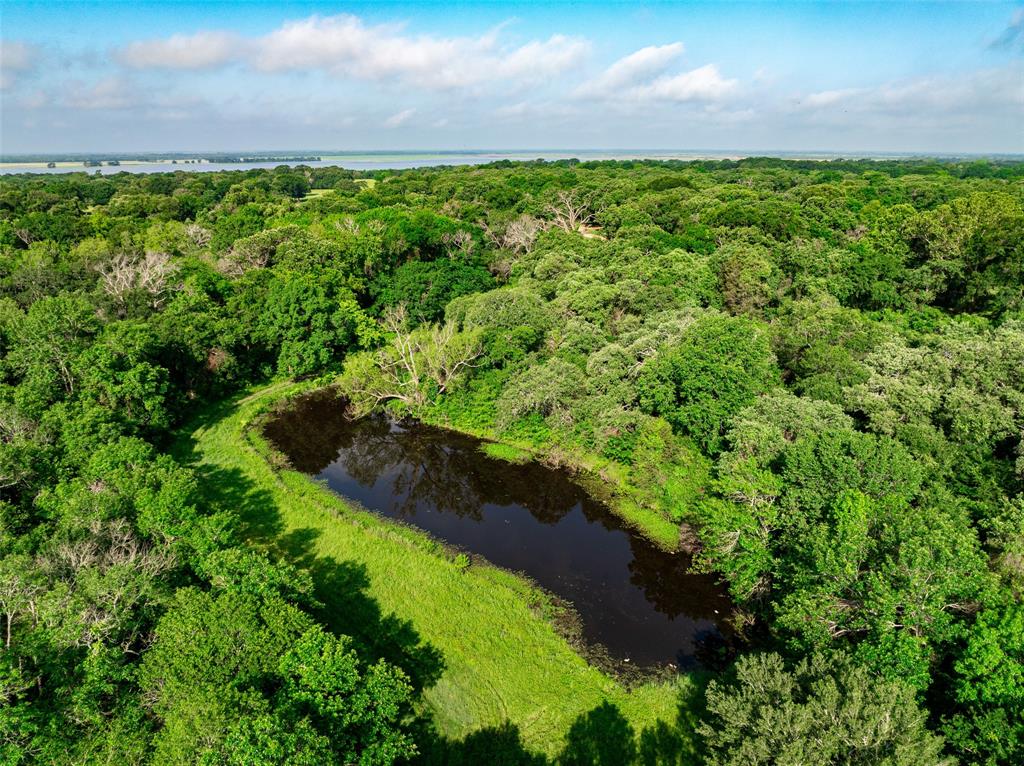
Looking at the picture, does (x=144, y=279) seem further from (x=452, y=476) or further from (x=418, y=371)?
(x=452, y=476)

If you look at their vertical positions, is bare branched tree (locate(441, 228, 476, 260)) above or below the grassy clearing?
above

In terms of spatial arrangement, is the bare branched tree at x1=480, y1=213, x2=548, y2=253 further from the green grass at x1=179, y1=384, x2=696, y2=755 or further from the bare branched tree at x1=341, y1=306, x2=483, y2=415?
the green grass at x1=179, y1=384, x2=696, y2=755

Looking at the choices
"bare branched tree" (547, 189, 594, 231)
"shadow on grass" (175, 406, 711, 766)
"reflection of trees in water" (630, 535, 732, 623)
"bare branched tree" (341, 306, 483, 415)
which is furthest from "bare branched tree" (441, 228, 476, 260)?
"reflection of trees in water" (630, 535, 732, 623)

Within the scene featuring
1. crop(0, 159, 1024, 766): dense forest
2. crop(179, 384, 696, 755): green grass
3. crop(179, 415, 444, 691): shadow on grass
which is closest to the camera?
crop(0, 159, 1024, 766): dense forest

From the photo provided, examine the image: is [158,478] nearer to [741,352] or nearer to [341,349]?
[341,349]

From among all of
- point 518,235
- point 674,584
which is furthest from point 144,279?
point 674,584

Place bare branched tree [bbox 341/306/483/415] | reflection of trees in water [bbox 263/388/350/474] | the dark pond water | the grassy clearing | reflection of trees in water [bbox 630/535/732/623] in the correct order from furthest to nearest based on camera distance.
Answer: bare branched tree [bbox 341/306/483/415] → reflection of trees in water [bbox 263/388/350/474] → the grassy clearing → reflection of trees in water [bbox 630/535/732/623] → the dark pond water

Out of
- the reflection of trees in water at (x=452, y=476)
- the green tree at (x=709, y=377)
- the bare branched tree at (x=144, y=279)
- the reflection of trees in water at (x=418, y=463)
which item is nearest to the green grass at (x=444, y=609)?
the reflection of trees in water at (x=418, y=463)
